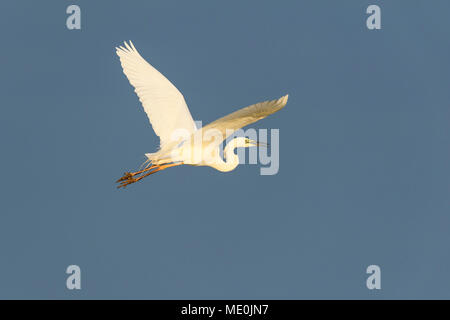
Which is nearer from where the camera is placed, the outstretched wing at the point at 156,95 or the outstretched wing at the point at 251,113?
the outstretched wing at the point at 251,113

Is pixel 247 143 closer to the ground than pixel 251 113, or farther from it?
farther from it

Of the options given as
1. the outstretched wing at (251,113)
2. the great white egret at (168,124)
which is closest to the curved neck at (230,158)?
the great white egret at (168,124)

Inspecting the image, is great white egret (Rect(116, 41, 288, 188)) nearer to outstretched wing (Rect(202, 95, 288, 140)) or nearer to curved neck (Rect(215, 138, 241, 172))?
curved neck (Rect(215, 138, 241, 172))

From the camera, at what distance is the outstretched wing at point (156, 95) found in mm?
14562

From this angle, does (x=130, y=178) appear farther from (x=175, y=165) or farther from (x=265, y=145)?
(x=265, y=145)

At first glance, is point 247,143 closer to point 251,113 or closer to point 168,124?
point 168,124

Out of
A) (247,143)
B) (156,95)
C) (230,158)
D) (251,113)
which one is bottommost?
(251,113)

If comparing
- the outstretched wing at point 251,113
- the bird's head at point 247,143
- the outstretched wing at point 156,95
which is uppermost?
the outstretched wing at point 156,95

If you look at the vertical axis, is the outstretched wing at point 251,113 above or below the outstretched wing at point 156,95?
below

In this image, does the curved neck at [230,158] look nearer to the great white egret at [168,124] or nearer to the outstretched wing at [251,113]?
the great white egret at [168,124]

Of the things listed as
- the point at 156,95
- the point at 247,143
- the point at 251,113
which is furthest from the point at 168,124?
the point at 251,113

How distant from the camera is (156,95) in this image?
1466cm
